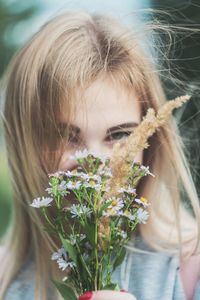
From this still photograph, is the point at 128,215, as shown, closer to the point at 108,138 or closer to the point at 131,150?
the point at 131,150

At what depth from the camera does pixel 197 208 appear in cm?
115

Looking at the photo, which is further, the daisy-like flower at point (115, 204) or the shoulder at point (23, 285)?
the shoulder at point (23, 285)

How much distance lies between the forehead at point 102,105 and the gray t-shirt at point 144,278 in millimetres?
254

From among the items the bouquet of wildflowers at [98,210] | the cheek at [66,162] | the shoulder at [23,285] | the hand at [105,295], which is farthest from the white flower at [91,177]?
the shoulder at [23,285]

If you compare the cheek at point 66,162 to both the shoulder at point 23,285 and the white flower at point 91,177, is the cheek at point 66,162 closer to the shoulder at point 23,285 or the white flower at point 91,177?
the shoulder at point 23,285

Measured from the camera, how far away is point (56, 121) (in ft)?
3.62

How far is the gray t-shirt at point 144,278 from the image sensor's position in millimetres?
1058

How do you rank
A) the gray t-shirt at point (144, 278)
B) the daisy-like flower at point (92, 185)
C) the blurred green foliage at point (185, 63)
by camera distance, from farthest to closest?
the blurred green foliage at point (185, 63) → the gray t-shirt at point (144, 278) → the daisy-like flower at point (92, 185)


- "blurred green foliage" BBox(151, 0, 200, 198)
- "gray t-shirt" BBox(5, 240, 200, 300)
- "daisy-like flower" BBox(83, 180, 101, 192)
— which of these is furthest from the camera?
"blurred green foliage" BBox(151, 0, 200, 198)

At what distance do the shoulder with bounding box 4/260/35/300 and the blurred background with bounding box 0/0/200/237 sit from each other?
0.12 meters

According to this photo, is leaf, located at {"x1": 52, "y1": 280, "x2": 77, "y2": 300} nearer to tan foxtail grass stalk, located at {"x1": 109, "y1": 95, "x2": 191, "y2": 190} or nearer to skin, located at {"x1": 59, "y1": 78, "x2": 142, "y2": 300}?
tan foxtail grass stalk, located at {"x1": 109, "y1": 95, "x2": 191, "y2": 190}

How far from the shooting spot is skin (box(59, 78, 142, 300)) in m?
→ 1.10

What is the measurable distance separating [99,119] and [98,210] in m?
0.36

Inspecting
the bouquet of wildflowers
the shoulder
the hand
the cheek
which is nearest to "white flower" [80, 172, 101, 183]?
the bouquet of wildflowers
